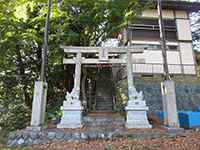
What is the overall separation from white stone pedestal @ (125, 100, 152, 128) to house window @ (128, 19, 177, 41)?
735 centimetres

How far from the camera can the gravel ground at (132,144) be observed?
6148 millimetres

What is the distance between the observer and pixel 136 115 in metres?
8.63

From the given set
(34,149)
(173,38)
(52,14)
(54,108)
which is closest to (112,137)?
(34,149)

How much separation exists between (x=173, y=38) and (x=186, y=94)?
471cm

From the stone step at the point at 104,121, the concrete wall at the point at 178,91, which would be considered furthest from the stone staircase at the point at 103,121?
the concrete wall at the point at 178,91

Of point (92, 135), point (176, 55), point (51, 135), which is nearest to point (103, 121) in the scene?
point (92, 135)

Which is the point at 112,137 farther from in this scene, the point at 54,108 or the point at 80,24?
the point at 80,24

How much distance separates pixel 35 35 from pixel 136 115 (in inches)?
234

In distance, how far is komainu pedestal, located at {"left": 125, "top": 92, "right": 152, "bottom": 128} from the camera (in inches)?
333

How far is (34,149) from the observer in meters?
6.51

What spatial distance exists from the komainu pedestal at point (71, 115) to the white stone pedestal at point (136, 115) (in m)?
2.06

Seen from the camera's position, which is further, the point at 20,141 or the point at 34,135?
the point at 34,135

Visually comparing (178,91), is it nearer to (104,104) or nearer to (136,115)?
(104,104)

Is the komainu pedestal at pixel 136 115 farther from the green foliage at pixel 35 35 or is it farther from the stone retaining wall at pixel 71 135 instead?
the green foliage at pixel 35 35
